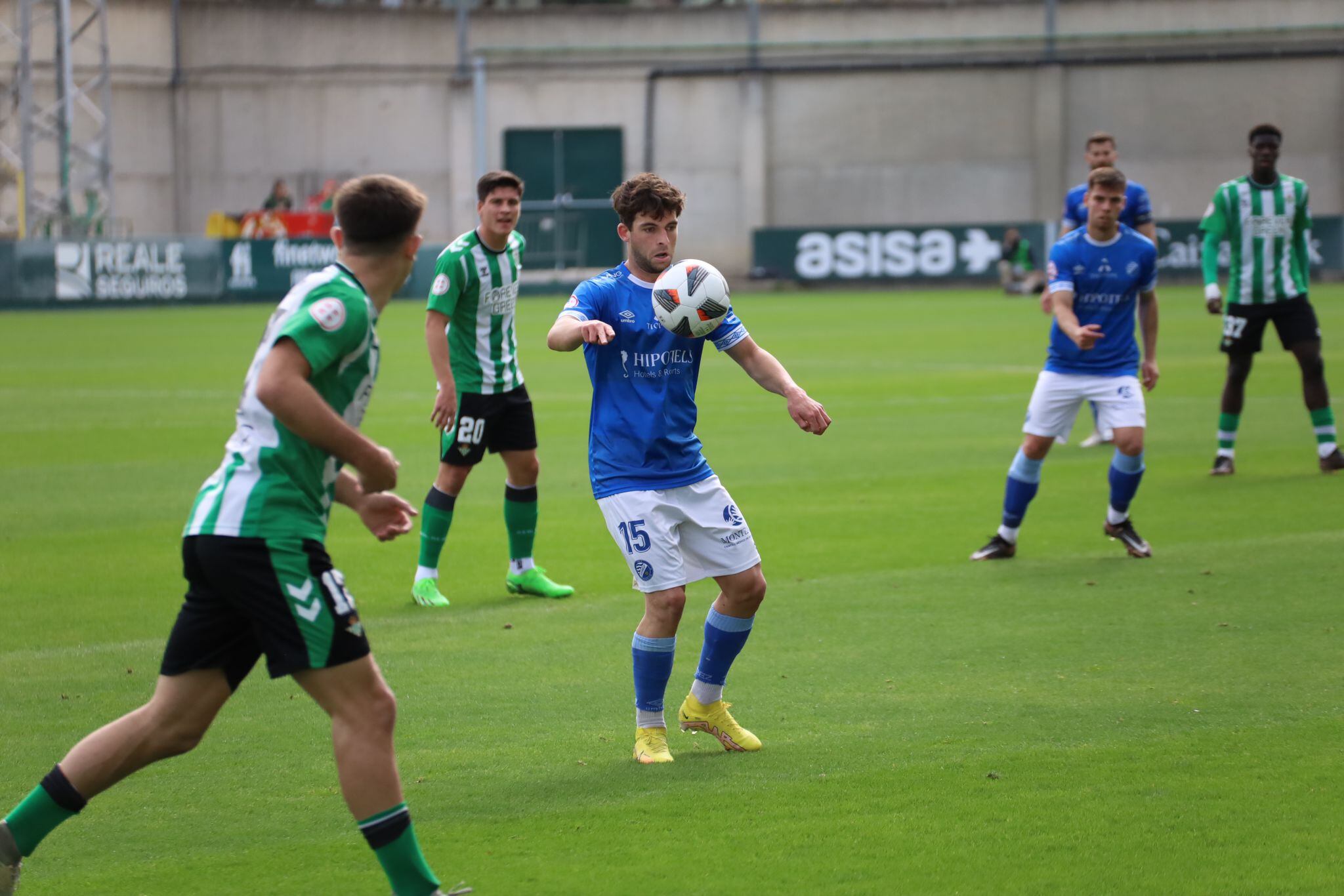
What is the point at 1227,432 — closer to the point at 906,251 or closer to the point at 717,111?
the point at 906,251

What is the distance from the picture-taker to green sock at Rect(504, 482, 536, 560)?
343 inches

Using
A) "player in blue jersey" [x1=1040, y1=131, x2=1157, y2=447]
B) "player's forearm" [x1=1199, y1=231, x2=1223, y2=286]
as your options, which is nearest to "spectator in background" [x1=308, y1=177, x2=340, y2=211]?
"player in blue jersey" [x1=1040, y1=131, x2=1157, y2=447]

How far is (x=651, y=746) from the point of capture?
566 cm

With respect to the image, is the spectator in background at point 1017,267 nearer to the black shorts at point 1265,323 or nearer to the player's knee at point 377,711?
the black shorts at point 1265,323

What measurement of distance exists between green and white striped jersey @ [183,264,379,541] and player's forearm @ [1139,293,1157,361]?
6.79 m

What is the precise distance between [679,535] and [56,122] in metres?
41.8

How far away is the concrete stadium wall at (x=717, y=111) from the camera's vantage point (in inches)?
1790

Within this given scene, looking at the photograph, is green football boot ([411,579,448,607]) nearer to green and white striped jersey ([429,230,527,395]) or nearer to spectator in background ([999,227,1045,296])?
green and white striped jersey ([429,230,527,395])

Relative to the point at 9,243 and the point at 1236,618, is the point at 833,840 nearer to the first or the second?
the point at 1236,618

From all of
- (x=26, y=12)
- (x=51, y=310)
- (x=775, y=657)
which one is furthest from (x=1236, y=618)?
(x=26, y=12)

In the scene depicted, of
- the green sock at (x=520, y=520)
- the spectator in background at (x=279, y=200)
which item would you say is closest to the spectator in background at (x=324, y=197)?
the spectator in background at (x=279, y=200)

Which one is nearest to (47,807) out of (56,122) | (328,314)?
(328,314)

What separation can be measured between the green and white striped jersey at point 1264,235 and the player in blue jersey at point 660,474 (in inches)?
320

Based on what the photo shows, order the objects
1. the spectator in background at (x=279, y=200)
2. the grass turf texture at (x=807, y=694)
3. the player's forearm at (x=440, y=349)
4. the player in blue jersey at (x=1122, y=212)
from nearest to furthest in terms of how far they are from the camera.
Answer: the grass turf texture at (x=807, y=694) → the player's forearm at (x=440, y=349) → the player in blue jersey at (x=1122, y=212) → the spectator in background at (x=279, y=200)
